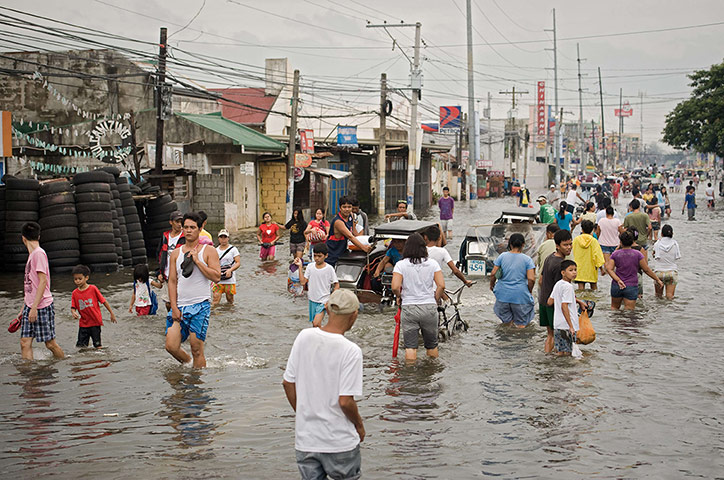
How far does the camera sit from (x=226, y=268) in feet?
44.7

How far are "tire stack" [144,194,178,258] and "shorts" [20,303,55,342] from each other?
12259 mm

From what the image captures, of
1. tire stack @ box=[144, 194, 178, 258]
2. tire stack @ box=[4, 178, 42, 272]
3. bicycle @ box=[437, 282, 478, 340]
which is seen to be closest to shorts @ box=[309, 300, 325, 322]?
bicycle @ box=[437, 282, 478, 340]

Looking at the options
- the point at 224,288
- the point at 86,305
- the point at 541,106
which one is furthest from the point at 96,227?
the point at 541,106

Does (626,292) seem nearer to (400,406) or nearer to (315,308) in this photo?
(315,308)

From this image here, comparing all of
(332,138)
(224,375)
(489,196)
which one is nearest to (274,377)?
(224,375)

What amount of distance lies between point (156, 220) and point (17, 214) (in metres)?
4.60

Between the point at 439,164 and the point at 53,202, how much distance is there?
4685cm

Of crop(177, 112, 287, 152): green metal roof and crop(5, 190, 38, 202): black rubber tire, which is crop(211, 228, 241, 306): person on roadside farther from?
crop(177, 112, 287, 152): green metal roof

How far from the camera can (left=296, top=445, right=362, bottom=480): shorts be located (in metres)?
4.50

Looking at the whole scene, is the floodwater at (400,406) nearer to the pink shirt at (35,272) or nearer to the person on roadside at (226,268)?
the pink shirt at (35,272)

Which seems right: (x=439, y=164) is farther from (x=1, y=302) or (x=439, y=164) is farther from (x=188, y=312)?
(x=188, y=312)

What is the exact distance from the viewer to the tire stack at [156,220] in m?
21.2

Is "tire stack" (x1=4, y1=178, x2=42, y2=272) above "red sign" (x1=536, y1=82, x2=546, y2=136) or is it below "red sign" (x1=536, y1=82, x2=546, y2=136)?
below

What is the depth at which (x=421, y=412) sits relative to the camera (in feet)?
25.5
